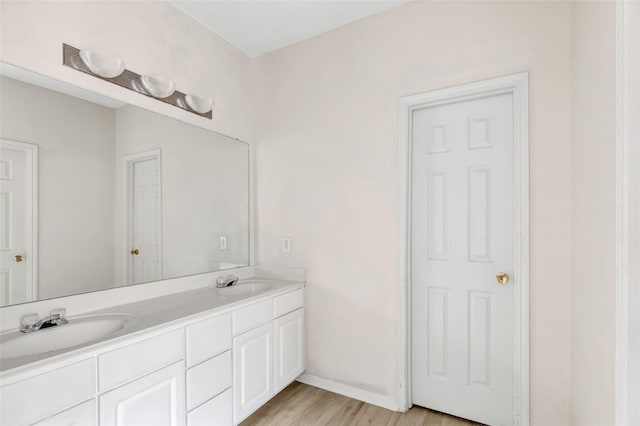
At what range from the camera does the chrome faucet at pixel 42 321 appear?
1284 millimetres

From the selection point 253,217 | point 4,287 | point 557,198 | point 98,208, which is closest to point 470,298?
point 557,198

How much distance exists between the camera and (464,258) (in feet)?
6.32

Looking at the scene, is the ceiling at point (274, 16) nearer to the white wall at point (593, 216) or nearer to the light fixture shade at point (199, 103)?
the light fixture shade at point (199, 103)

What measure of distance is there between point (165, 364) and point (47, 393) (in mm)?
424

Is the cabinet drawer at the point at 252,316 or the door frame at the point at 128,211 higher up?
the door frame at the point at 128,211

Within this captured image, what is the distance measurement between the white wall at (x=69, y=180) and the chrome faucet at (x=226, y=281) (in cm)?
66

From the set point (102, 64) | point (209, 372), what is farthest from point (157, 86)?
point (209, 372)

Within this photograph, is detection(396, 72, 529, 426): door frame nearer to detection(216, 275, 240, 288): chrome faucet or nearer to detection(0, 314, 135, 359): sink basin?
detection(216, 275, 240, 288): chrome faucet

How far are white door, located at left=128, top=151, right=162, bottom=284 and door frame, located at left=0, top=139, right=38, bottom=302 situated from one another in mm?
421

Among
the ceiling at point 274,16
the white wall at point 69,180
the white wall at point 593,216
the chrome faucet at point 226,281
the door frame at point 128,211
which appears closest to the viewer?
the white wall at point 593,216

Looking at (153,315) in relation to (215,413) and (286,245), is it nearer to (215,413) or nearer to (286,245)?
(215,413)

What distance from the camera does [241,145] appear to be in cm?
254

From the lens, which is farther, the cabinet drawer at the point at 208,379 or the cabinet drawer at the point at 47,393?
the cabinet drawer at the point at 208,379

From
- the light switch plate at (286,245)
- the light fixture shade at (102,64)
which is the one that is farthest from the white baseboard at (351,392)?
the light fixture shade at (102,64)
